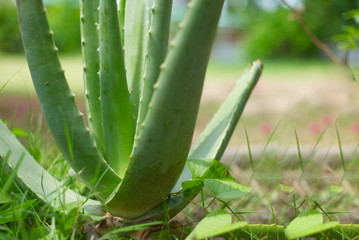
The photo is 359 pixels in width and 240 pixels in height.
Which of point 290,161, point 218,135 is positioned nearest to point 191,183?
point 218,135

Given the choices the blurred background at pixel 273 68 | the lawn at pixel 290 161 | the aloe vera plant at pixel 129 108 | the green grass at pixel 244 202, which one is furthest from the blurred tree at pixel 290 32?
the aloe vera plant at pixel 129 108

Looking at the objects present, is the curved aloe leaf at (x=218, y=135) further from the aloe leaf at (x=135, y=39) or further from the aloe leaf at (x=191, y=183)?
the aloe leaf at (x=135, y=39)

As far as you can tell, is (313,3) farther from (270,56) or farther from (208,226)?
(208,226)

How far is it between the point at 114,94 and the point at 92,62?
0.11 metres

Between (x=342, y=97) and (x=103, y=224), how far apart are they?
4.70 metres

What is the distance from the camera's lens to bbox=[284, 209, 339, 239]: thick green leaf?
0.64 metres

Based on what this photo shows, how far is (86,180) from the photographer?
0.78 meters

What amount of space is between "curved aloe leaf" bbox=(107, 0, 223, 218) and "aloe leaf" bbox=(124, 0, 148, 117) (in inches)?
10.5

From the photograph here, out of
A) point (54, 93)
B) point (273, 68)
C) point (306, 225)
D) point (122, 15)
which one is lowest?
point (273, 68)

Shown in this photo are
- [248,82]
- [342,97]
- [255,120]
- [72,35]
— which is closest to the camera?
[248,82]

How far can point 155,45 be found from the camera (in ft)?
2.68

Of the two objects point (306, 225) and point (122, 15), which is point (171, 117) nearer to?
point (306, 225)

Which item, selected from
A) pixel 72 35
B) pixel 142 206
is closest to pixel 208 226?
pixel 142 206

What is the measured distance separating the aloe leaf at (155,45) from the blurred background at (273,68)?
0.30 metres
